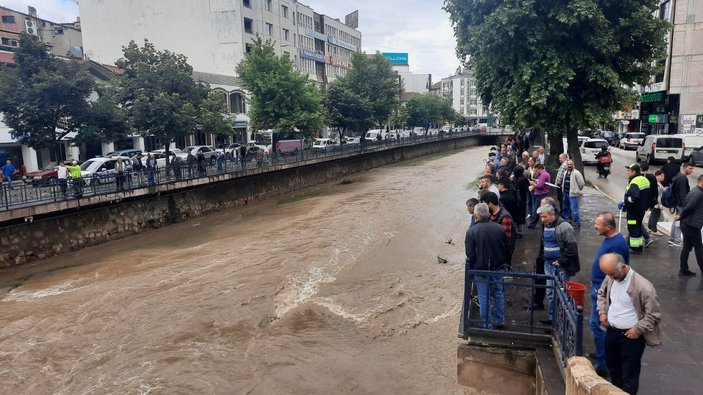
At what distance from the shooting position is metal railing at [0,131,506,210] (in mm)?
15602

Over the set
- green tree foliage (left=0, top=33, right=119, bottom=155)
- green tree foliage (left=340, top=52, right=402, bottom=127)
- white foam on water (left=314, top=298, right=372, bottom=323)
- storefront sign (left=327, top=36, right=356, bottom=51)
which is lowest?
white foam on water (left=314, top=298, right=372, bottom=323)

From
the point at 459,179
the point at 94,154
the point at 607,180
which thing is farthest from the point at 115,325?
the point at 459,179

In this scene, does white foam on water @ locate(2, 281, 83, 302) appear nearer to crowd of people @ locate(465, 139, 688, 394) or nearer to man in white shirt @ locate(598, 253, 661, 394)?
crowd of people @ locate(465, 139, 688, 394)

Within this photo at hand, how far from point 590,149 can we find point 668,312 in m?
25.8

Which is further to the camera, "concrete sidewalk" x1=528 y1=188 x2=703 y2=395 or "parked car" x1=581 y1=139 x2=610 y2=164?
"parked car" x1=581 y1=139 x2=610 y2=164

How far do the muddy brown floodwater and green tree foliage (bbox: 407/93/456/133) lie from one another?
201ft

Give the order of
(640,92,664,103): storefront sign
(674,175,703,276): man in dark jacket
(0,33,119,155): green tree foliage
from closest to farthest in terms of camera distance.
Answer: (674,175,703,276): man in dark jacket < (0,33,119,155): green tree foliage < (640,92,664,103): storefront sign

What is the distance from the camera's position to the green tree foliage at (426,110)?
78.8m

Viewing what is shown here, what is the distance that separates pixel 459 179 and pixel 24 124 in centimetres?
2665

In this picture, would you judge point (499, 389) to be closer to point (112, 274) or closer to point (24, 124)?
point (112, 274)

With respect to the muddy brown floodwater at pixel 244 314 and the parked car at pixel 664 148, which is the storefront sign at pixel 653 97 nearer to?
the parked car at pixel 664 148

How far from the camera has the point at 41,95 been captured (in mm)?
19750

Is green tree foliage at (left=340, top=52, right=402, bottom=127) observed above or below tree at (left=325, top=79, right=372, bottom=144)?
above

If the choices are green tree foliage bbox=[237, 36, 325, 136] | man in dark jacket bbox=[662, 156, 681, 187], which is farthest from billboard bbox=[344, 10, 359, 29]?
man in dark jacket bbox=[662, 156, 681, 187]
